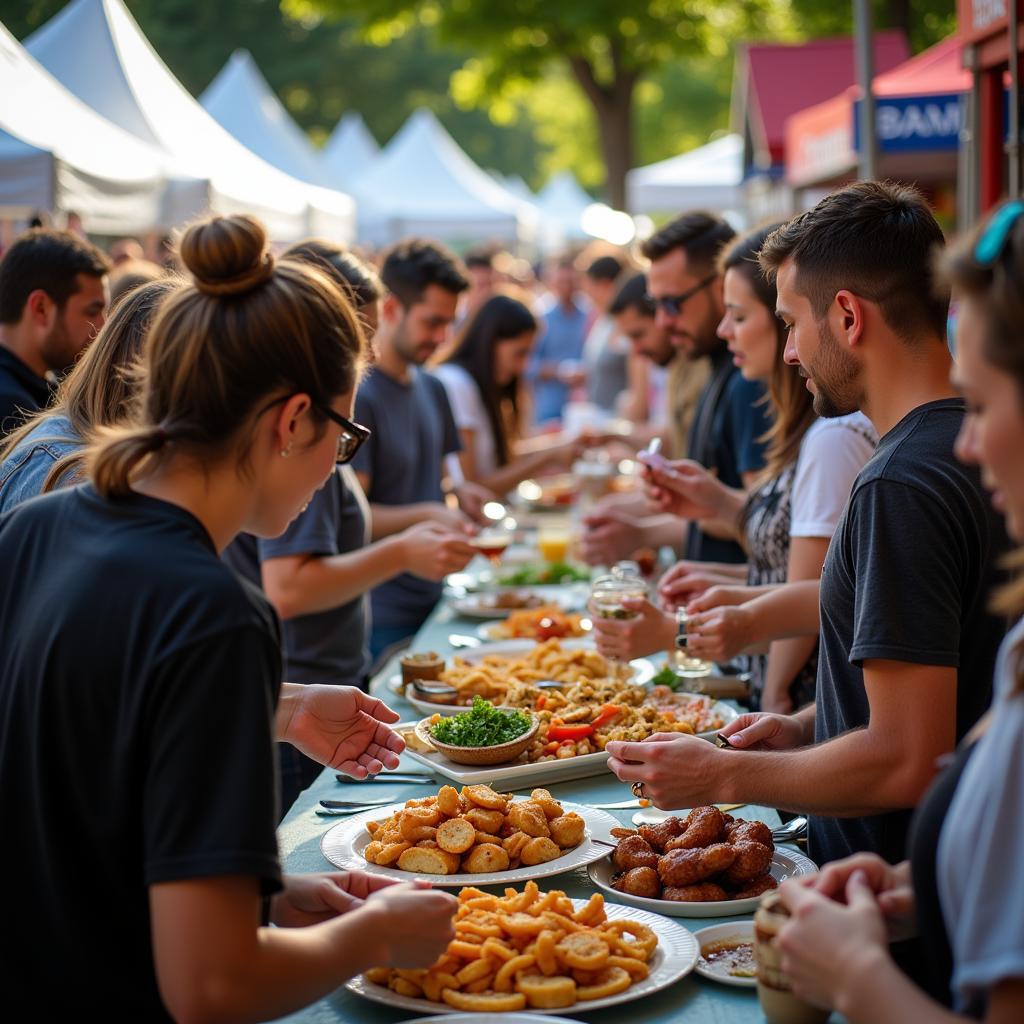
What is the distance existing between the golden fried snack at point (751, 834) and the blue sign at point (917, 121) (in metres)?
6.26

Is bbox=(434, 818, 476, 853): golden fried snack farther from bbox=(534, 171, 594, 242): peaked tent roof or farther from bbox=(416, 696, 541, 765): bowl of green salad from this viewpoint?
bbox=(534, 171, 594, 242): peaked tent roof

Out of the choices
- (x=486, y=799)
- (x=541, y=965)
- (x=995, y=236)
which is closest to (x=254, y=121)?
(x=486, y=799)

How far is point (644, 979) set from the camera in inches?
76.8

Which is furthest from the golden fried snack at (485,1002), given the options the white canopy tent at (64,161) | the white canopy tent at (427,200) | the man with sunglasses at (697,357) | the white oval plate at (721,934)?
the white canopy tent at (427,200)

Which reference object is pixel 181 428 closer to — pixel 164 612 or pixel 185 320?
pixel 185 320

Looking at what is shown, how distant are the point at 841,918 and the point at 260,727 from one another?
753mm

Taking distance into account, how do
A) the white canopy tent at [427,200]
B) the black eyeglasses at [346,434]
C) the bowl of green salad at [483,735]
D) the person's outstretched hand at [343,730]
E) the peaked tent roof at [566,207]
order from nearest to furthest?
the black eyeglasses at [346,434] → the person's outstretched hand at [343,730] → the bowl of green salad at [483,735] → the white canopy tent at [427,200] → the peaked tent roof at [566,207]

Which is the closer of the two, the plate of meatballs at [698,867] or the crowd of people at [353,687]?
the crowd of people at [353,687]

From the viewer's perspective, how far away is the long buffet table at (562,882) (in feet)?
6.27

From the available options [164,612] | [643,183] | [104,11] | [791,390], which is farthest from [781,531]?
[643,183]

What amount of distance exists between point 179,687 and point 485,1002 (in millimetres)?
680

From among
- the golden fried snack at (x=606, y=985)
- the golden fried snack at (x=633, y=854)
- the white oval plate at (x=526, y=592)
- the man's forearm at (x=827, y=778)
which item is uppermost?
the man's forearm at (x=827, y=778)

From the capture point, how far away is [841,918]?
1587 millimetres

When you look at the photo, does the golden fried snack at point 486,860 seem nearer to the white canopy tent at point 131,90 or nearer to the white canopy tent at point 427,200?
the white canopy tent at point 131,90
